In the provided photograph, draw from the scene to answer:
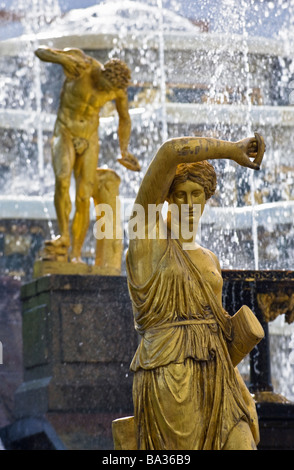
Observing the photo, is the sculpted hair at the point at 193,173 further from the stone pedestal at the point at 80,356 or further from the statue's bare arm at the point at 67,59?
the statue's bare arm at the point at 67,59

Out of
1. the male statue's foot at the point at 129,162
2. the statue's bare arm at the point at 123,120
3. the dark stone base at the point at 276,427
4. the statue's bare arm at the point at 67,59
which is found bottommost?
the dark stone base at the point at 276,427

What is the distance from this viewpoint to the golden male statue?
932 cm

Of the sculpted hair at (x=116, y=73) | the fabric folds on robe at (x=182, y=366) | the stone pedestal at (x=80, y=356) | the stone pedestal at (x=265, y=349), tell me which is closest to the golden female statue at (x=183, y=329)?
the fabric folds on robe at (x=182, y=366)

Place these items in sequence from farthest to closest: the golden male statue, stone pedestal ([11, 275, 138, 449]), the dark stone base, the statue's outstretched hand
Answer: the golden male statue, stone pedestal ([11, 275, 138, 449]), the dark stone base, the statue's outstretched hand

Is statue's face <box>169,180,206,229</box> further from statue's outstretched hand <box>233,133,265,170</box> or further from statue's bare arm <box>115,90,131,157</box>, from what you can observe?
statue's bare arm <box>115,90,131,157</box>

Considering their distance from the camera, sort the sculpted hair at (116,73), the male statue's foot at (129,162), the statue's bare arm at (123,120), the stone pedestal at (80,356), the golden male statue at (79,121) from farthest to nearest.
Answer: the statue's bare arm at (123,120), the male statue's foot at (129,162), the golden male statue at (79,121), the sculpted hair at (116,73), the stone pedestal at (80,356)

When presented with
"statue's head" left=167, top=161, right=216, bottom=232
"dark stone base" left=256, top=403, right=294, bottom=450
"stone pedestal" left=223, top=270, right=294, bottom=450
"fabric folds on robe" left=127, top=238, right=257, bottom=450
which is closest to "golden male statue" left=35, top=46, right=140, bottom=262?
"stone pedestal" left=223, top=270, right=294, bottom=450

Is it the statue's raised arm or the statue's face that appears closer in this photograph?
the statue's raised arm

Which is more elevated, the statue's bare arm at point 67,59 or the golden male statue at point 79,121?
the statue's bare arm at point 67,59

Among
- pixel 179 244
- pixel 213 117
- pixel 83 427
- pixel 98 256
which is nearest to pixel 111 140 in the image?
pixel 213 117

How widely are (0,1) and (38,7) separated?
2.41 feet

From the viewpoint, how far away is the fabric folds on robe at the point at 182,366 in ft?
12.4

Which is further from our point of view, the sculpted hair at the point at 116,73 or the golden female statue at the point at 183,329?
the sculpted hair at the point at 116,73

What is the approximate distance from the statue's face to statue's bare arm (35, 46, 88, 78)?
17.7ft
